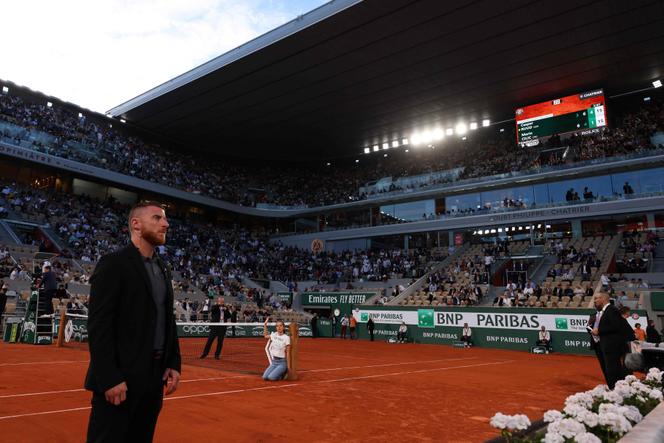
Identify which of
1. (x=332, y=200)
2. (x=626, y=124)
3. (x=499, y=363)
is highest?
(x=626, y=124)

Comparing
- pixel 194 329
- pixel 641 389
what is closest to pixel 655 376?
pixel 641 389

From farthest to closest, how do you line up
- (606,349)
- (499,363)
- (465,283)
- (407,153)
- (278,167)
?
(278,167) → (407,153) → (465,283) → (499,363) → (606,349)

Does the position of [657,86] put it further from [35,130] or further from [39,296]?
[35,130]

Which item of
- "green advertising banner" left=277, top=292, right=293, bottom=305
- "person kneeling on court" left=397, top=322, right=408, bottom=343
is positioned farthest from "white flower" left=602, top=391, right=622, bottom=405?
"green advertising banner" left=277, top=292, right=293, bottom=305

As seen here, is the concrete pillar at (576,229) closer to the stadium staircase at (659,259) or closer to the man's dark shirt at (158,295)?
the stadium staircase at (659,259)

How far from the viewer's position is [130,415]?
290 cm

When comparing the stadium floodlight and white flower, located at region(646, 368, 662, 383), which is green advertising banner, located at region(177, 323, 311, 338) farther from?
the stadium floodlight

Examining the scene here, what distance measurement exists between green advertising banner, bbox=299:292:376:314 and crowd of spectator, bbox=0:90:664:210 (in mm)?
13398

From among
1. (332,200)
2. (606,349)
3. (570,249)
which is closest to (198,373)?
(606,349)

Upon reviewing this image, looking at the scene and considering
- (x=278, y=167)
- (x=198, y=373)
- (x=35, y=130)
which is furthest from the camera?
(x=278, y=167)

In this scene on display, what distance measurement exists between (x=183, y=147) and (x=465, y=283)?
34899 millimetres

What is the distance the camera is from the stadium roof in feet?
89.6

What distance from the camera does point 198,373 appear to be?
11.1m

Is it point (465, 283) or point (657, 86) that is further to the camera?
point (657, 86)
